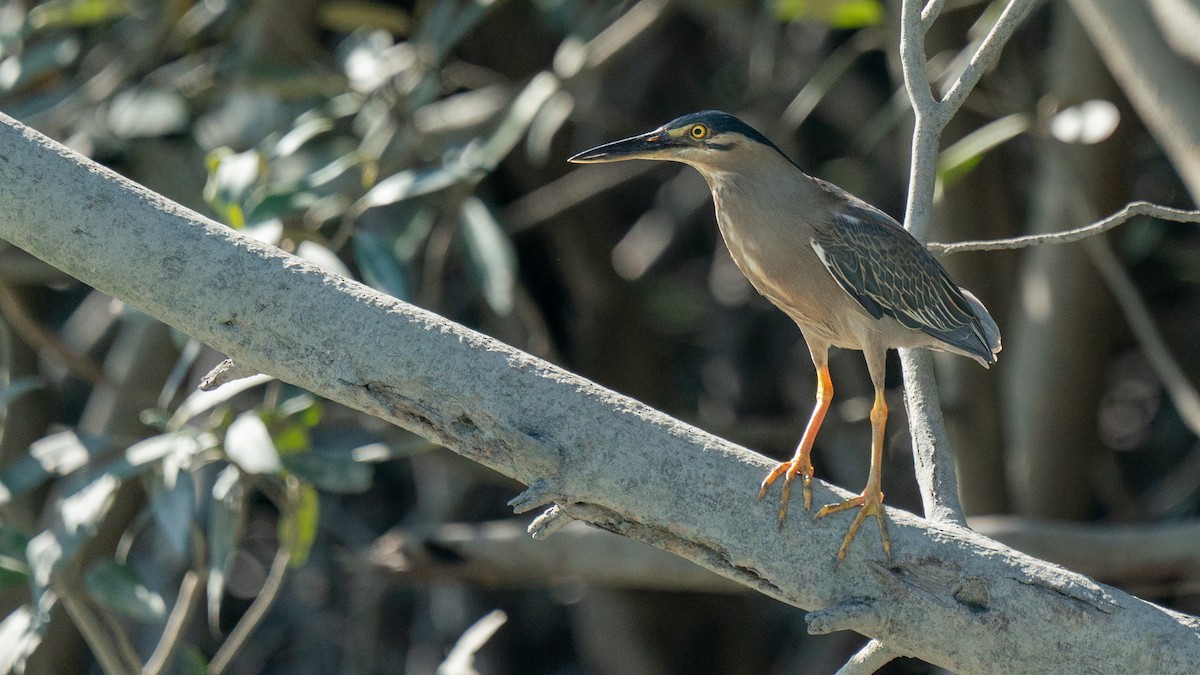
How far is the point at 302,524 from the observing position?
2615mm

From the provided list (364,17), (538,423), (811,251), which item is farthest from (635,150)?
(364,17)

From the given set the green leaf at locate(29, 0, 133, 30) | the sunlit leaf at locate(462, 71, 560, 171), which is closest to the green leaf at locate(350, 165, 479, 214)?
the sunlit leaf at locate(462, 71, 560, 171)

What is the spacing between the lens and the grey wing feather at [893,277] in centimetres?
220

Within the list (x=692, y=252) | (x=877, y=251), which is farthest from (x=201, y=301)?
(x=692, y=252)

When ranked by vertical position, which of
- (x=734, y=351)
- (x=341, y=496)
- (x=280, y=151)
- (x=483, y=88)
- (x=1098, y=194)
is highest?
(x=1098, y=194)

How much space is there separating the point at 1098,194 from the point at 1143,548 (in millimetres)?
957

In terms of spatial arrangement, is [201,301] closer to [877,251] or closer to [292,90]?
[877,251]

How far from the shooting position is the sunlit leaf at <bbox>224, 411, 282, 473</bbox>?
2.30 m

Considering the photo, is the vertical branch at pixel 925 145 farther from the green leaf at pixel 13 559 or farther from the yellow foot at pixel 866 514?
the green leaf at pixel 13 559

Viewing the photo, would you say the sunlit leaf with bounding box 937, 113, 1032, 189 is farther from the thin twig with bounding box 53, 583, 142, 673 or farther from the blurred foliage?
the thin twig with bounding box 53, 583, 142, 673

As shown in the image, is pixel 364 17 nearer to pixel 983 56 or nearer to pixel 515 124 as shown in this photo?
pixel 515 124

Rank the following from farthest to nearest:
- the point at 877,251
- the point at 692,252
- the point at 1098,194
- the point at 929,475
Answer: the point at 692,252, the point at 1098,194, the point at 877,251, the point at 929,475

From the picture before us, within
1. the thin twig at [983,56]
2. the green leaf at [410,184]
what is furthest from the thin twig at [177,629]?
the thin twig at [983,56]

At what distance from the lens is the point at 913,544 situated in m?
1.61
